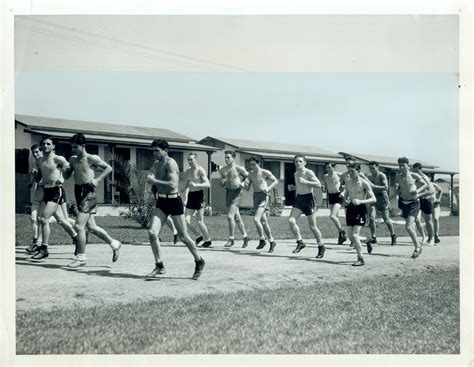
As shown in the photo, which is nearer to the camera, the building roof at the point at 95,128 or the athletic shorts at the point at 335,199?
the building roof at the point at 95,128

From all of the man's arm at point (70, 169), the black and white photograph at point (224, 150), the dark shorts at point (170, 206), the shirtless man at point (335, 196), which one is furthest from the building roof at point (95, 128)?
the shirtless man at point (335, 196)

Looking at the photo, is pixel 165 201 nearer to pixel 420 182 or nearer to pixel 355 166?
pixel 355 166

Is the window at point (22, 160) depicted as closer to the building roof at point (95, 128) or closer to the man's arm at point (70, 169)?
the building roof at point (95, 128)

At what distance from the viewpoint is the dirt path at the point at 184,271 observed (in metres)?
4.90

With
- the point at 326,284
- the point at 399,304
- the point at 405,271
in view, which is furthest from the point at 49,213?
the point at 405,271

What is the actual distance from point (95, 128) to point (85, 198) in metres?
1.44

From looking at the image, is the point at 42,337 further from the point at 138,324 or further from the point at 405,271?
the point at 405,271

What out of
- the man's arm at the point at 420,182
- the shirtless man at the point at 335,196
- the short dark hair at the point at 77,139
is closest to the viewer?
the short dark hair at the point at 77,139

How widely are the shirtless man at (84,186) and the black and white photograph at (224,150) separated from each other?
0.08ft

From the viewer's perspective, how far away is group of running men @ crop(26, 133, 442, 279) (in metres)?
5.46

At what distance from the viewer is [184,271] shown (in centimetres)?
584

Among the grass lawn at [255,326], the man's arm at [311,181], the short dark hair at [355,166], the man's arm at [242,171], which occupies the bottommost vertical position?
the grass lawn at [255,326]

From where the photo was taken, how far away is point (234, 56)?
A: 18.6ft
